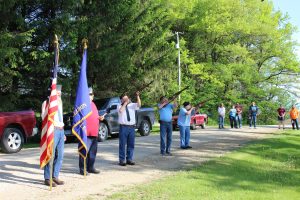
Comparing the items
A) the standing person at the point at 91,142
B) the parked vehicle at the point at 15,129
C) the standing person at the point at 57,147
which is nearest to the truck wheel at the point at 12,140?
the parked vehicle at the point at 15,129

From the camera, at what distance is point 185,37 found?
49.4 m

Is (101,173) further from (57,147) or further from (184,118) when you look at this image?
(184,118)

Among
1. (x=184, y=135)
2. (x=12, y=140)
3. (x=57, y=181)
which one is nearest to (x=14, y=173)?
(x=57, y=181)

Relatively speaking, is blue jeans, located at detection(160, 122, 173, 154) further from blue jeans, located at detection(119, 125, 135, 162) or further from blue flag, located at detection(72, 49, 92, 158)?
blue flag, located at detection(72, 49, 92, 158)

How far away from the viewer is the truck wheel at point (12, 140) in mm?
14180

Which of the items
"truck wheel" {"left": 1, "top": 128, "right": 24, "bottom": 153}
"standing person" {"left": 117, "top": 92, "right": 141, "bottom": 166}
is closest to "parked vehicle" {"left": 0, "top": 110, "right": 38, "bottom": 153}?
"truck wheel" {"left": 1, "top": 128, "right": 24, "bottom": 153}

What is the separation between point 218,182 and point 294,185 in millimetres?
1643

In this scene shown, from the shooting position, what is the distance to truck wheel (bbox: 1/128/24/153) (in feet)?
46.5

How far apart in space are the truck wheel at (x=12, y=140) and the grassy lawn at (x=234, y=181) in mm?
6636

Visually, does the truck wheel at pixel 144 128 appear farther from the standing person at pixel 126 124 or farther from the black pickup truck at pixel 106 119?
the standing person at pixel 126 124

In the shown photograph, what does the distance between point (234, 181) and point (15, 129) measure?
820 cm

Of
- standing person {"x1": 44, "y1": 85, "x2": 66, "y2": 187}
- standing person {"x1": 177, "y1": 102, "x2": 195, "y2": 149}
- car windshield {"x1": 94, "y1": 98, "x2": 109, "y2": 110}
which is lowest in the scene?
standing person {"x1": 44, "y1": 85, "x2": 66, "y2": 187}

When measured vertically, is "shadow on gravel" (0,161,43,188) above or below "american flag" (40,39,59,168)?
below

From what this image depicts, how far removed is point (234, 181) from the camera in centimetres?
935
